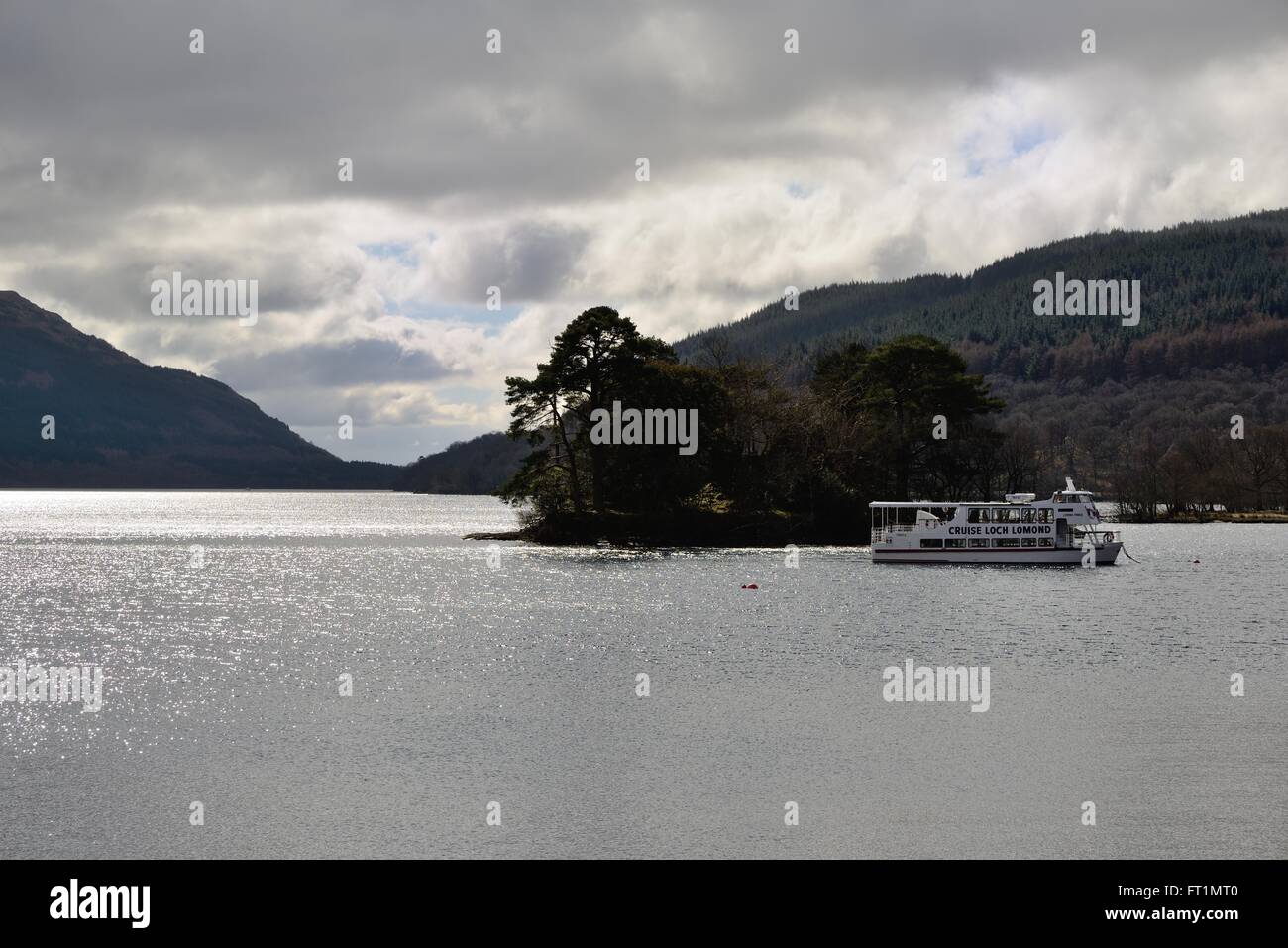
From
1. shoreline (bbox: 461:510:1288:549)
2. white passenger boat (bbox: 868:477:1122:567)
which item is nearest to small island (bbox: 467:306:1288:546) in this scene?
shoreline (bbox: 461:510:1288:549)

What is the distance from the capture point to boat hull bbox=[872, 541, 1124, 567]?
102 m

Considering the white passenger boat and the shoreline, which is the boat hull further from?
the shoreline

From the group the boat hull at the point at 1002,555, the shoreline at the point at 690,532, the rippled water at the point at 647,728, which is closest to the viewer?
the rippled water at the point at 647,728

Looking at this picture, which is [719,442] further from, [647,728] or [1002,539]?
[647,728]

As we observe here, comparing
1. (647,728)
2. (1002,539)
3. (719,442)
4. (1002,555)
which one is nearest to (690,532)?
(719,442)

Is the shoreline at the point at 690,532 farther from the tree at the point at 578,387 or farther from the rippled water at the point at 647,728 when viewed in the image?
the rippled water at the point at 647,728

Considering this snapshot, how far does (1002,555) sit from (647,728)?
7936 cm

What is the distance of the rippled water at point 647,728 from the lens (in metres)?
21.9

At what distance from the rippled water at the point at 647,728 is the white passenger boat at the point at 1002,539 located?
99.4 feet

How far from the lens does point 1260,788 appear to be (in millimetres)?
24484

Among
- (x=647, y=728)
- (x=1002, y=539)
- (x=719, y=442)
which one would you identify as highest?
(x=719, y=442)

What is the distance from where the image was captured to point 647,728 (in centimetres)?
3153

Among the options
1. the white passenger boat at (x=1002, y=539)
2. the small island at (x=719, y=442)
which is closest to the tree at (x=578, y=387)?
the small island at (x=719, y=442)
